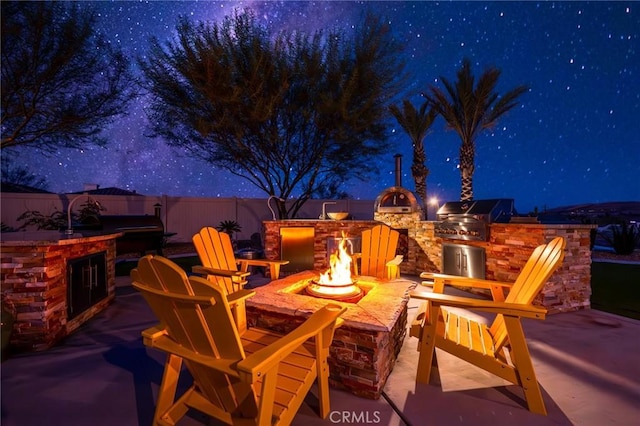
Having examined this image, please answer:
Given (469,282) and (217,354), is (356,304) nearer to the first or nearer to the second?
(469,282)

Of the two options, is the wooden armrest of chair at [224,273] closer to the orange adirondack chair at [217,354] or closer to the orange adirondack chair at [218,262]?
the orange adirondack chair at [218,262]

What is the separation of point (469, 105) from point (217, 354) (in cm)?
1053

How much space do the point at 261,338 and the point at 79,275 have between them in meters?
2.89

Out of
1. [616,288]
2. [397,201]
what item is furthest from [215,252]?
[616,288]

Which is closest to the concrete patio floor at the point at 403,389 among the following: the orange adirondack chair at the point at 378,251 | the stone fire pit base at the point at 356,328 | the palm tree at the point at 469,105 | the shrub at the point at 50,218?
the stone fire pit base at the point at 356,328

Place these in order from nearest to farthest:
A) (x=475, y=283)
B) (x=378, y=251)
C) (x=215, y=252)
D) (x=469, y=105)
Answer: (x=475, y=283) < (x=215, y=252) < (x=378, y=251) < (x=469, y=105)

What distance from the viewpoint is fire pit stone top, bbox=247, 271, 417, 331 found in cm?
225

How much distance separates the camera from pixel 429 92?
9.91 meters

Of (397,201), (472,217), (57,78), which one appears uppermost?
(57,78)

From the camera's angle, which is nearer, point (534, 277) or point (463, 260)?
point (534, 277)

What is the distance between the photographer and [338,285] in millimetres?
2924

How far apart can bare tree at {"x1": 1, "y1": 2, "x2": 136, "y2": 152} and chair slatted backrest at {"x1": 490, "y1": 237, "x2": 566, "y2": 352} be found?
9031 millimetres
